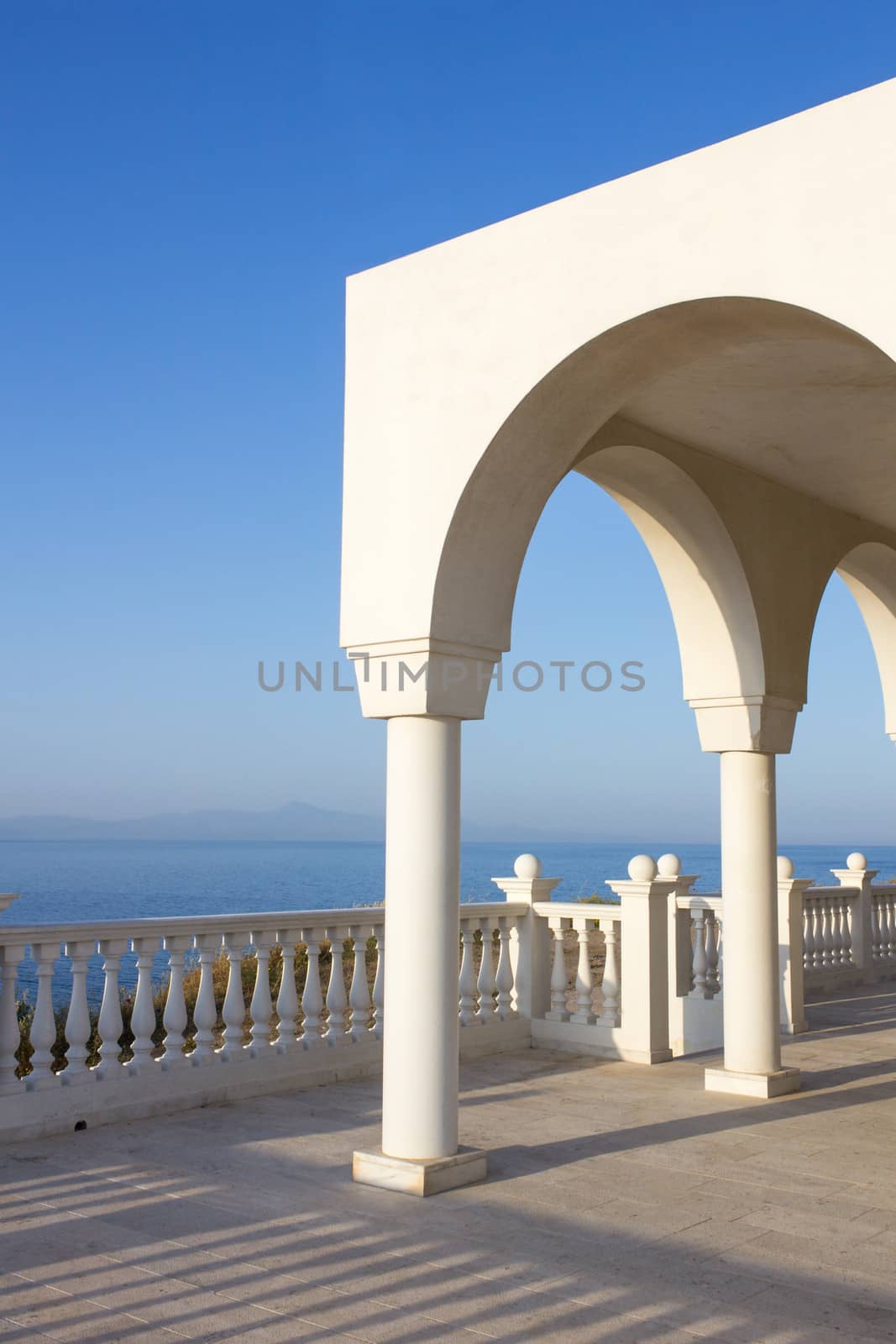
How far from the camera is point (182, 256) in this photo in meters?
13.5

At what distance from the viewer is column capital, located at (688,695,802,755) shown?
654cm

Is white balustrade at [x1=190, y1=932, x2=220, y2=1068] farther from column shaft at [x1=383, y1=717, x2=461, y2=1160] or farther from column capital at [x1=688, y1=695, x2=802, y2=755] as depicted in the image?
column capital at [x1=688, y1=695, x2=802, y2=755]

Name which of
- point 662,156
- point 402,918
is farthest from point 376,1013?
point 662,156

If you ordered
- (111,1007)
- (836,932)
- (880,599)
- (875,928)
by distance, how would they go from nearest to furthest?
(111,1007) → (880,599) → (836,932) → (875,928)

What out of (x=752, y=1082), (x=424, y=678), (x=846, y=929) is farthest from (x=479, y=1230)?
(x=846, y=929)

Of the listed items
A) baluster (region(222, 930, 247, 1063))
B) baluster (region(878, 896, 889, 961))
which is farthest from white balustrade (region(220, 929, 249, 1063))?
baluster (region(878, 896, 889, 961))

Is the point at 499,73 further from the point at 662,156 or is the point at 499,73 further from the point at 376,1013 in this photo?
the point at 376,1013

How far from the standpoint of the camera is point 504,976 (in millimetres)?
7617

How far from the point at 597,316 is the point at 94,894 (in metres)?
55.9

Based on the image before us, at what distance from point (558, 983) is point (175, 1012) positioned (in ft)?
9.40

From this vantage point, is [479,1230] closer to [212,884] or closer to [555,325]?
[555,325]

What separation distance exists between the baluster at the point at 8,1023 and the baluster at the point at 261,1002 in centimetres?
132

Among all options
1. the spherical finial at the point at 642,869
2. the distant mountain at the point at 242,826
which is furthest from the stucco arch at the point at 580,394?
the distant mountain at the point at 242,826

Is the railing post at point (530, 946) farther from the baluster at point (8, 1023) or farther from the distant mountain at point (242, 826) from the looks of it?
the distant mountain at point (242, 826)
